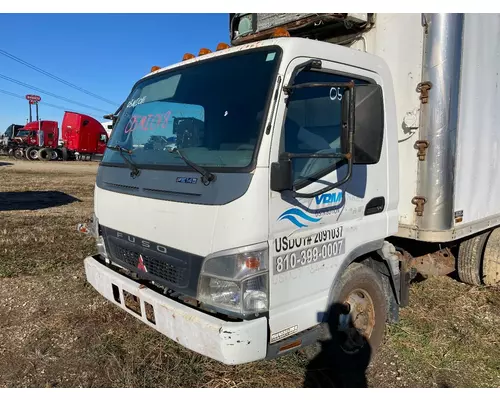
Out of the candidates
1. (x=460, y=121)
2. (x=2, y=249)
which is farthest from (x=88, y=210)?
(x=460, y=121)

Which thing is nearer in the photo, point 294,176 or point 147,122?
point 294,176

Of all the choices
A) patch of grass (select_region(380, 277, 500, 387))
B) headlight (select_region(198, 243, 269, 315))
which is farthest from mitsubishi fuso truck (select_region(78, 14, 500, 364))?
patch of grass (select_region(380, 277, 500, 387))

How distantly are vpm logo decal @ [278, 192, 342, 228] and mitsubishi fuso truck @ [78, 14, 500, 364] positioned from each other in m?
0.01

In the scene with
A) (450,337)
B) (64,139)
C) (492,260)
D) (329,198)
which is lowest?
(450,337)

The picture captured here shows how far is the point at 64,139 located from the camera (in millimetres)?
31938

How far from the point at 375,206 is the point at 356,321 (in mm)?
962

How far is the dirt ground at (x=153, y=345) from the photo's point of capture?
308cm

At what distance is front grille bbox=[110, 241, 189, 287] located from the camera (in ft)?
8.32

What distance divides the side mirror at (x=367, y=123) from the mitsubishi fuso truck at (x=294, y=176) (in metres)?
0.01

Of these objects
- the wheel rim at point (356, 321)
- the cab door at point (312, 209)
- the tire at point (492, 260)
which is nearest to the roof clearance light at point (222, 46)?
the cab door at point (312, 209)

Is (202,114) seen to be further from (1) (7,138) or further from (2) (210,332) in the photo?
(1) (7,138)

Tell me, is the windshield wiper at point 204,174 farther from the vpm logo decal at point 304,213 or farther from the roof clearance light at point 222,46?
the roof clearance light at point 222,46

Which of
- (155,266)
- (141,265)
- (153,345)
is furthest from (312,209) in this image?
(153,345)

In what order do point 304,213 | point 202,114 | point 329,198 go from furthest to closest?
point 202,114 → point 329,198 → point 304,213
